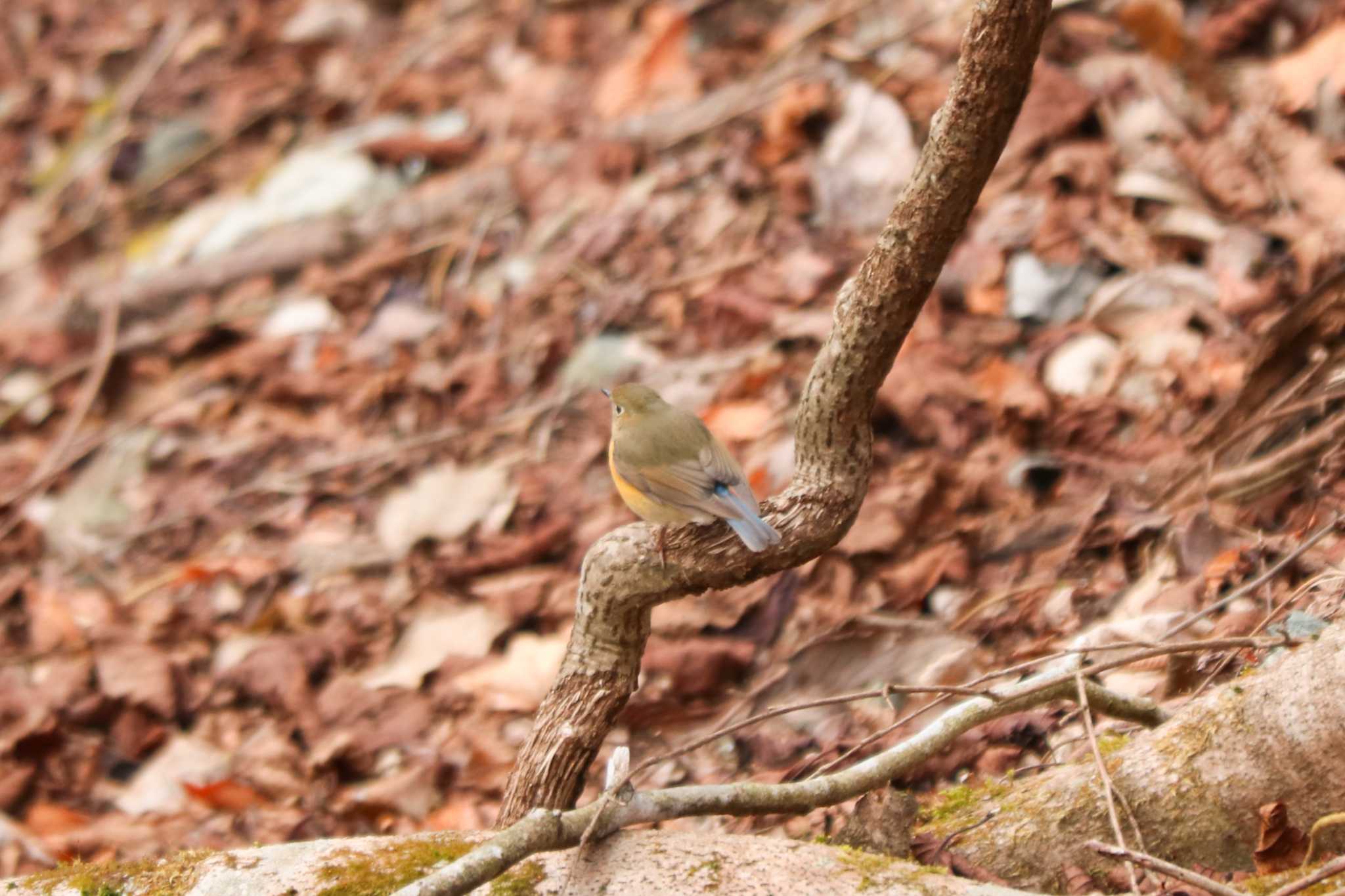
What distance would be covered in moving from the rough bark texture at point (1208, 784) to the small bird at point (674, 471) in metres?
0.71

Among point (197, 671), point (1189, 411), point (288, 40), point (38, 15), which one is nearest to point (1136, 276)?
point (1189, 411)

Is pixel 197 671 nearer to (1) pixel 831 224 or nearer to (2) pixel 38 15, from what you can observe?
(1) pixel 831 224

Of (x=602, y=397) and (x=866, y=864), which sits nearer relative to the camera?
(x=866, y=864)

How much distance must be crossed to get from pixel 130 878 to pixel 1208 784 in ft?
6.34

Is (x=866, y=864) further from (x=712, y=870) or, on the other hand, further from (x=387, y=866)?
(x=387, y=866)

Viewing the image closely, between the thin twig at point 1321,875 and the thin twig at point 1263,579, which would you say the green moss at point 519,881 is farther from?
the thin twig at point 1263,579

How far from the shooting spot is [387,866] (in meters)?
2.41

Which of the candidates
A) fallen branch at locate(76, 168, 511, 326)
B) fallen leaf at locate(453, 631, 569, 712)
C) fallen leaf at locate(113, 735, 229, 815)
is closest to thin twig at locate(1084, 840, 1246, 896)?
fallen leaf at locate(453, 631, 569, 712)

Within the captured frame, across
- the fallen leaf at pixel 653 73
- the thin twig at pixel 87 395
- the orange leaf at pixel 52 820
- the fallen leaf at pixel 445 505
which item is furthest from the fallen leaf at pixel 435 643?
the fallen leaf at pixel 653 73

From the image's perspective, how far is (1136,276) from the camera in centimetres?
476

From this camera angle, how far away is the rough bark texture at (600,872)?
228 cm

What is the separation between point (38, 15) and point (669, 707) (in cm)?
856

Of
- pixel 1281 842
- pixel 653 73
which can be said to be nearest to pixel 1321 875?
pixel 1281 842

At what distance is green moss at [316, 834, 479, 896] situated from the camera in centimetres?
237
